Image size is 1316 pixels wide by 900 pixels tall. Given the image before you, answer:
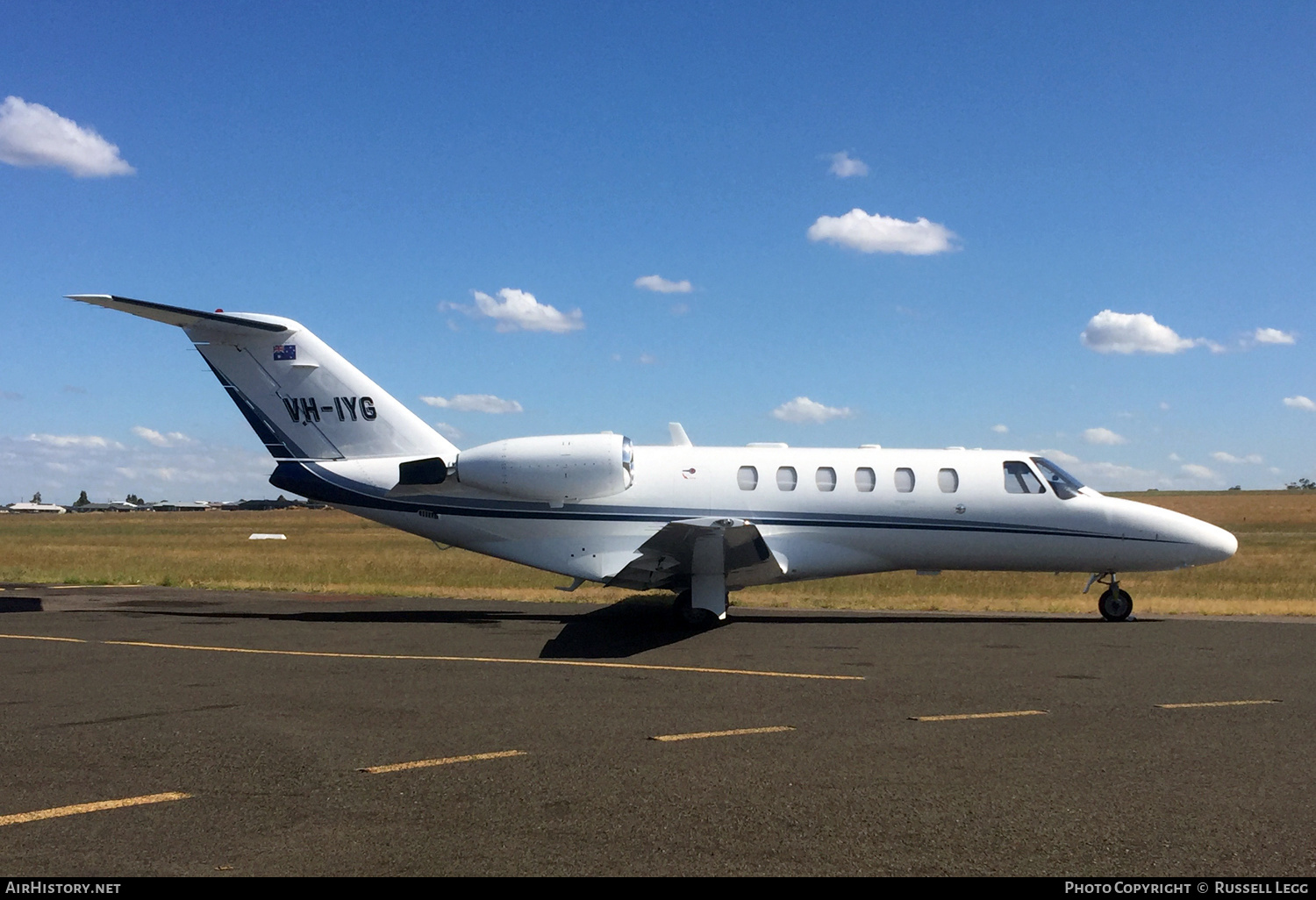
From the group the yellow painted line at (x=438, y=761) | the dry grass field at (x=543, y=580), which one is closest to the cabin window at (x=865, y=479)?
the dry grass field at (x=543, y=580)

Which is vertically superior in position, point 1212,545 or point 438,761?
point 1212,545

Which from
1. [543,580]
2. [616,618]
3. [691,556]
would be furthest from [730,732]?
[543,580]

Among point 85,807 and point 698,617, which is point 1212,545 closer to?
point 698,617

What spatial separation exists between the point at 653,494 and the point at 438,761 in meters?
10.0

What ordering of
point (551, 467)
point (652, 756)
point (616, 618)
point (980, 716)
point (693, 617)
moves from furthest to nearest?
point (616, 618), point (551, 467), point (693, 617), point (980, 716), point (652, 756)

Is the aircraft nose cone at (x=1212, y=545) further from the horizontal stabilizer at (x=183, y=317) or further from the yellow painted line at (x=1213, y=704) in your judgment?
the horizontal stabilizer at (x=183, y=317)

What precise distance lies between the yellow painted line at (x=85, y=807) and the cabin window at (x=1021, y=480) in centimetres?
1440

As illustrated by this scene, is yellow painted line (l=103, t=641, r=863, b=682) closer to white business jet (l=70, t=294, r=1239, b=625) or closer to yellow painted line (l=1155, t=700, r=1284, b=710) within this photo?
yellow painted line (l=1155, t=700, r=1284, b=710)

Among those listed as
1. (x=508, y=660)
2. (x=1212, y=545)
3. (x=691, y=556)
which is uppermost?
(x=1212, y=545)

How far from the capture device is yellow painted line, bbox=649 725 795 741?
7.79m

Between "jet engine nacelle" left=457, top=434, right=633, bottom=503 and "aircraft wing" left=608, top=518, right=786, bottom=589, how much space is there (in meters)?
1.37

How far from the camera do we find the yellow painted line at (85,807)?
557 centimetres

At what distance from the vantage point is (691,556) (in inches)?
601
